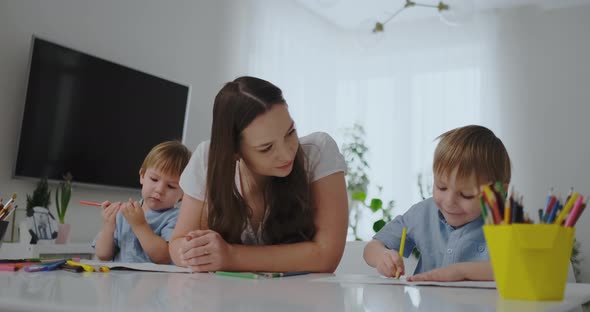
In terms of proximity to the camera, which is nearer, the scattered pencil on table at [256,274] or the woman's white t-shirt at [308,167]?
the scattered pencil on table at [256,274]

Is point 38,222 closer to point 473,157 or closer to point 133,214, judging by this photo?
point 133,214

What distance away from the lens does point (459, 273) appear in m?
0.98

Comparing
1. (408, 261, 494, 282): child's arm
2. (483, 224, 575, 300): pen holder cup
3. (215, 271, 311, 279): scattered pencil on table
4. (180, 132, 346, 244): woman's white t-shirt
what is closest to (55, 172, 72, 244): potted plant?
(180, 132, 346, 244): woman's white t-shirt

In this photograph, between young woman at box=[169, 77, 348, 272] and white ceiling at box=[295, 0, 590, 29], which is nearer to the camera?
young woman at box=[169, 77, 348, 272]

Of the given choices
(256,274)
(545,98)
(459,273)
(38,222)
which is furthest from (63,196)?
(545,98)

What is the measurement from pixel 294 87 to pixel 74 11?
92.7 inches

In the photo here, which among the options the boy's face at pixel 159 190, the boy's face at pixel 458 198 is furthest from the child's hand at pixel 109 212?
the boy's face at pixel 458 198

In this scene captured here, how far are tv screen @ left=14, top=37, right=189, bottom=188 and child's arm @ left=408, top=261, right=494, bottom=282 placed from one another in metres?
2.53

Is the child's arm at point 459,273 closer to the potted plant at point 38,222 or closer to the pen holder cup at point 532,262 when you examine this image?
the pen holder cup at point 532,262

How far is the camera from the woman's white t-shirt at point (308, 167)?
1.32 m

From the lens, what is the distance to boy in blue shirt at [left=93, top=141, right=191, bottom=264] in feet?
4.67

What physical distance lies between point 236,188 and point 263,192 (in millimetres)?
79

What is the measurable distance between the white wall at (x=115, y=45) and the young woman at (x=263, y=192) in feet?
6.65

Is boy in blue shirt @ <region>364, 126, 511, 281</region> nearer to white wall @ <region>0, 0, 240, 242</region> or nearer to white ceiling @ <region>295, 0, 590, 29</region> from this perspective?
white wall @ <region>0, 0, 240, 242</region>
